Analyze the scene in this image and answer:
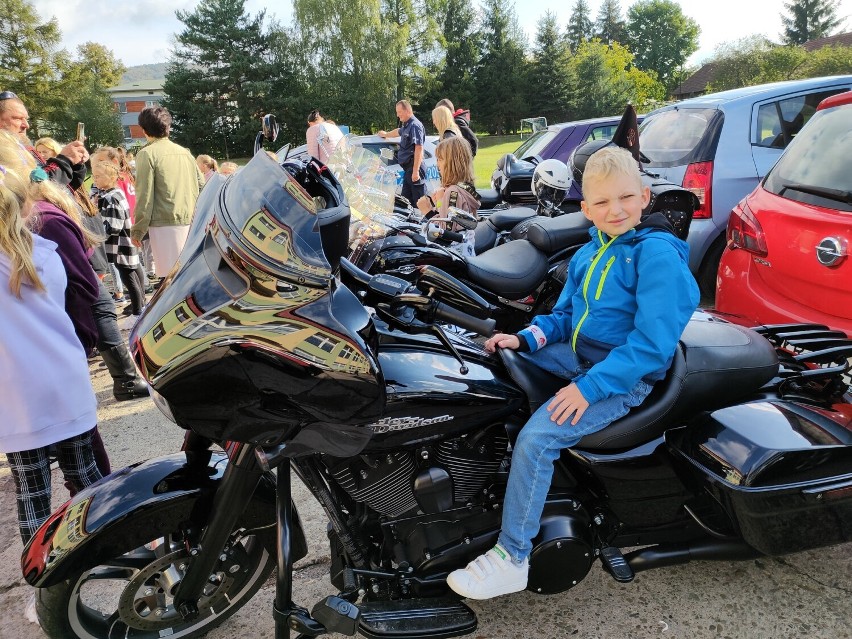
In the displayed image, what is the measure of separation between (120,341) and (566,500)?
3.37 meters

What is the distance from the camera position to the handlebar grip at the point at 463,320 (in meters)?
1.75

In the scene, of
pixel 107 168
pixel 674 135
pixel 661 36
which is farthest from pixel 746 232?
pixel 661 36

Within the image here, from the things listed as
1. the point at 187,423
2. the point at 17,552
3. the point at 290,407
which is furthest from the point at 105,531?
the point at 17,552

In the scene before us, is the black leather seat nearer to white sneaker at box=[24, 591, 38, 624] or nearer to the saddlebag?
the saddlebag

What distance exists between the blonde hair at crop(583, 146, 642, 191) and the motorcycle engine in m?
0.87

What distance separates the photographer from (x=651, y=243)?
188 cm

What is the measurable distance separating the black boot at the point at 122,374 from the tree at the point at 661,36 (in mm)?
86624

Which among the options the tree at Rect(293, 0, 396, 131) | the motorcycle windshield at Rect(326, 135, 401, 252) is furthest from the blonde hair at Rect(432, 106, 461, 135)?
the tree at Rect(293, 0, 396, 131)

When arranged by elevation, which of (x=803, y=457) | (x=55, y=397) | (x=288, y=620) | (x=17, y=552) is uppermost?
(x=55, y=397)

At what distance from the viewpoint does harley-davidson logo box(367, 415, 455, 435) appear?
67.9 inches

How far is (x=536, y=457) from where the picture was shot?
184 centimetres

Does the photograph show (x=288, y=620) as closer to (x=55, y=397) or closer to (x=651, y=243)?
(x=55, y=397)

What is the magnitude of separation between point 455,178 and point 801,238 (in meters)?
2.84

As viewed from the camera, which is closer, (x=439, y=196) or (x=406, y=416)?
(x=406, y=416)
